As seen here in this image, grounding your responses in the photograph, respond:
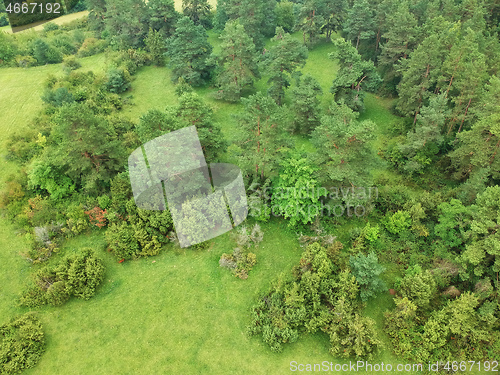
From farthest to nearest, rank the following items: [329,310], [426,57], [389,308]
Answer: [426,57], [389,308], [329,310]

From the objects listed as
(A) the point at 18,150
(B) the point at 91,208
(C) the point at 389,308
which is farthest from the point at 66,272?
(C) the point at 389,308

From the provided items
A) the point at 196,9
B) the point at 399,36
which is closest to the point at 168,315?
the point at 399,36

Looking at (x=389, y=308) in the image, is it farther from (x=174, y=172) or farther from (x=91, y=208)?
(x=91, y=208)

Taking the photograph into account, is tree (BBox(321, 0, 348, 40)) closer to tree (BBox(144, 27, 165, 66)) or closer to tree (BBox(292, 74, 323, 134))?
tree (BBox(292, 74, 323, 134))

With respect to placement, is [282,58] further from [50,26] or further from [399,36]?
[50,26]

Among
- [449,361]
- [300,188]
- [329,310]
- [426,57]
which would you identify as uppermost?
[426,57]

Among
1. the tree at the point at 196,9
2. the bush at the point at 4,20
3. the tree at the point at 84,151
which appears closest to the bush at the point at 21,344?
the tree at the point at 84,151


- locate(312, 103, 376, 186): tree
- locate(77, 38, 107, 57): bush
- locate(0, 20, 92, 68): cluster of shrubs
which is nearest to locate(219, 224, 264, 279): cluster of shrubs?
locate(312, 103, 376, 186): tree
